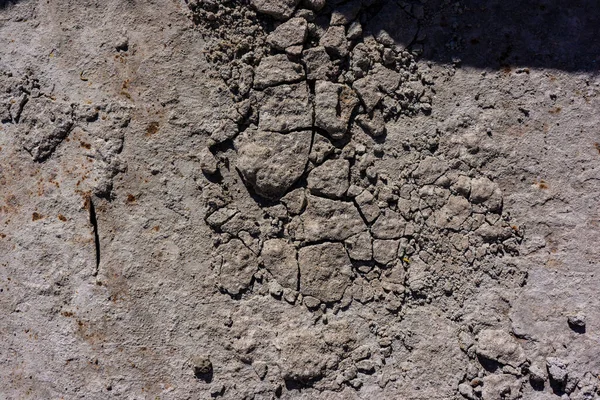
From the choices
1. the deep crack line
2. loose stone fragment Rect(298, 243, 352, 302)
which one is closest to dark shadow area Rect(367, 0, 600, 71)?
loose stone fragment Rect(298, 243, 352, 302)

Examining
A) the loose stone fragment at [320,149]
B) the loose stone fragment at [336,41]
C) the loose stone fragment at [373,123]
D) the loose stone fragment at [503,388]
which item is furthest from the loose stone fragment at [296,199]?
the loose stone fragment at [503,388]

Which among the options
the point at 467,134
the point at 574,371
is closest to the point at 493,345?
the point at 574,371

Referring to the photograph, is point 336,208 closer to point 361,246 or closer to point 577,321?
point 361,246

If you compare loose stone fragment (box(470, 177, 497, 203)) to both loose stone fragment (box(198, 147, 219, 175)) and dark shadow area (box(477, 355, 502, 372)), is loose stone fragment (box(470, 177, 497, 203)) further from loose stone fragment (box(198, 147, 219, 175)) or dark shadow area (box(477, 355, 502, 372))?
loose stone fragment (box(198, 147, 219, 175))

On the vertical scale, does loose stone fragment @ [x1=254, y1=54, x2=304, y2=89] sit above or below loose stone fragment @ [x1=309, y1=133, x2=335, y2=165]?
above

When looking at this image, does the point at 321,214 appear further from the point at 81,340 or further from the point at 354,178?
the point at 81,340

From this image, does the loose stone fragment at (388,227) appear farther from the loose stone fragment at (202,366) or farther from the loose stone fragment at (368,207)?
the loose stone fragment at (202,366)

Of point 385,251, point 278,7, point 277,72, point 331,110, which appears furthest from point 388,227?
point 278,7
